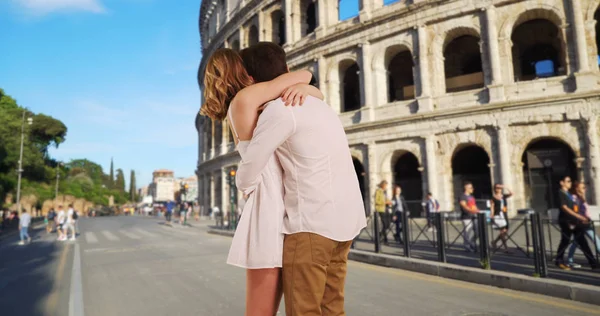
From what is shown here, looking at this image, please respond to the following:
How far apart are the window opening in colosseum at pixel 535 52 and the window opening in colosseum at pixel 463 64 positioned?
5.97ft

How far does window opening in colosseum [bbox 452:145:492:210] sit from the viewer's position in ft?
57.4

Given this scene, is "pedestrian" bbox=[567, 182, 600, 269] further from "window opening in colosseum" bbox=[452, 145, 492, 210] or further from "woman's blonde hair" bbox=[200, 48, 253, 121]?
"window opening in colosseum" bbox=[452, 145, 492, 210]

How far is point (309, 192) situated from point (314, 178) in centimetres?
6

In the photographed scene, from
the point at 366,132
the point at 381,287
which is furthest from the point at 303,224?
the point at 366,132

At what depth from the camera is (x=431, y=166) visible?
56.2 feet

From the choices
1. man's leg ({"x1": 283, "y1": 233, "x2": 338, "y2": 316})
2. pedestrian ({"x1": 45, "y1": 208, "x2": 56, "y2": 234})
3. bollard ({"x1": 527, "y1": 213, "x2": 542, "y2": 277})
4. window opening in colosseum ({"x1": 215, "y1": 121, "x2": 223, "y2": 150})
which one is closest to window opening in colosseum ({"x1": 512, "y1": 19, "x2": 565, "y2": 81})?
bollard ({"x1": 527, "y1": 213, "x2": 542, "y2": 277})

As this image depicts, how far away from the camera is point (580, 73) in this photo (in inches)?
567

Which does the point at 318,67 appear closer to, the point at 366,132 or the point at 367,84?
the point at 367,84

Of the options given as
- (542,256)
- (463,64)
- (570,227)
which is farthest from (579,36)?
(542,256)

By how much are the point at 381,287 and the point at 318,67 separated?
17.6 metres

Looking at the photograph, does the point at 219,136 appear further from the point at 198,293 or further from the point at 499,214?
the point at 198,293

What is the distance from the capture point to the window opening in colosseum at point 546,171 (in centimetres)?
1579

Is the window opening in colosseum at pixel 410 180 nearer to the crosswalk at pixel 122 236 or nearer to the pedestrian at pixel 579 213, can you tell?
the crosswalk at pixel 122 236

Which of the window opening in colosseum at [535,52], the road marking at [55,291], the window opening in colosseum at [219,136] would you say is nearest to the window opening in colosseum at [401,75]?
the window opening in colosseum at [535,52]
